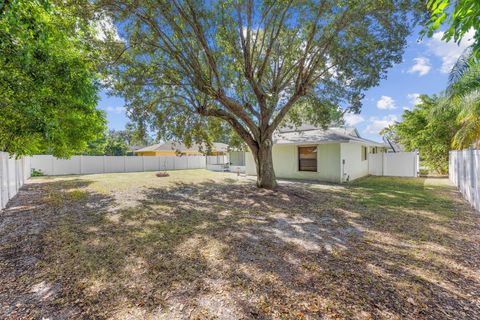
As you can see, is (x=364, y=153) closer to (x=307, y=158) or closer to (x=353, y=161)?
(x=353, y=161)

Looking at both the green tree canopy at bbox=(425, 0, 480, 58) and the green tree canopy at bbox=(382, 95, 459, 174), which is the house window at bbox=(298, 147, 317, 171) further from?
the green tree canopy at bbox=(425, 0, 480, 58)

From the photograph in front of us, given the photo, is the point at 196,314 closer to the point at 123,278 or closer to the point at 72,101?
the point at 123,278

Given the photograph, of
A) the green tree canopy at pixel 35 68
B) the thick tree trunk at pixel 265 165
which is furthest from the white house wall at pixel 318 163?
the green tree canopy at pixel 35 68

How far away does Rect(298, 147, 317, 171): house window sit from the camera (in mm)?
12776

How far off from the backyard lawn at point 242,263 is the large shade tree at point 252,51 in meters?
4.68

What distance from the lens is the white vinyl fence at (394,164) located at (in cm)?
1401

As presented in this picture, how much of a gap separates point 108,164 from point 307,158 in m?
17.9

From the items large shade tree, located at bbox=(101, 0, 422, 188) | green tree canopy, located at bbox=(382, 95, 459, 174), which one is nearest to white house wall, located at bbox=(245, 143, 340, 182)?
large shade tree, located at bbox=(101, 0, 422, 188)

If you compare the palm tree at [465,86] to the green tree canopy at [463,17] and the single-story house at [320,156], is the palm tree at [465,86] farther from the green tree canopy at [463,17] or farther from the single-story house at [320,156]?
the green tree canopy at [463,17]

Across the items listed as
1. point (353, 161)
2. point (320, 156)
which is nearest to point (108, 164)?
A: point (320, 156)

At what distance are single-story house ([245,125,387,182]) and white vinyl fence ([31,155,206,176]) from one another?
42.4ft

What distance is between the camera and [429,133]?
13961 millimetres

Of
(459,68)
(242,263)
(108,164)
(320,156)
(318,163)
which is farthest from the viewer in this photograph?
(108,164)

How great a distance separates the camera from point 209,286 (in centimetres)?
268
